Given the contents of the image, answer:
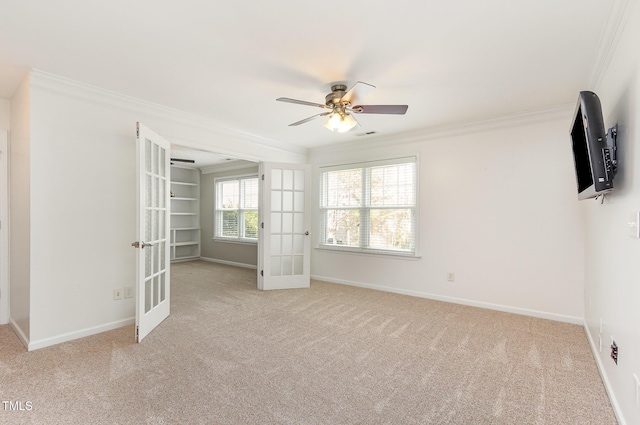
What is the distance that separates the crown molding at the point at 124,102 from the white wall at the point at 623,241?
396 centimetres

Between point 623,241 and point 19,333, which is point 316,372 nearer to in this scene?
point 623,241

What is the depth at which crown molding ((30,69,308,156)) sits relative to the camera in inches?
109

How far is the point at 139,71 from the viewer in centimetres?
271

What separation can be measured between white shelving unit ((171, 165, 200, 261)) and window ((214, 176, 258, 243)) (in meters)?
0.75

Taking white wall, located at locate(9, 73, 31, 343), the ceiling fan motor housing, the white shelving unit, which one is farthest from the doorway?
the ceiling fan motor housing

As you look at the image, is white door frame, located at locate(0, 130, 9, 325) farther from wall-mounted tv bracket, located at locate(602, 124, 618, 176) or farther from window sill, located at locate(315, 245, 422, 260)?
wall-mounted tv bracket, located at locate(602, 124, 618, 176)

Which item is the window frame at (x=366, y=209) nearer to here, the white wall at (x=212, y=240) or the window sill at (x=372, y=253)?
the window sill at (x=372, y=253)

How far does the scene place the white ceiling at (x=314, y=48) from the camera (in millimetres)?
1885

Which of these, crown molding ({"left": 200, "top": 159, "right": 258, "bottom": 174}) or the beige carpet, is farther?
crown molding ({"left": 200, "top": 159, "right": 258, "bottom": 174})

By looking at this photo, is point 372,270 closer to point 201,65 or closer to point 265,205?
point 265,205

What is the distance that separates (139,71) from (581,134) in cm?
343

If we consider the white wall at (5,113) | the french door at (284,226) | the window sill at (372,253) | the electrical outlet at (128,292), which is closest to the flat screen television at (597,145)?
the window sill at (372,253)

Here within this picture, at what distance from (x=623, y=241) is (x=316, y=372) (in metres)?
2.15

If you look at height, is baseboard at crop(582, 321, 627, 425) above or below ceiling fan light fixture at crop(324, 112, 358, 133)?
below
